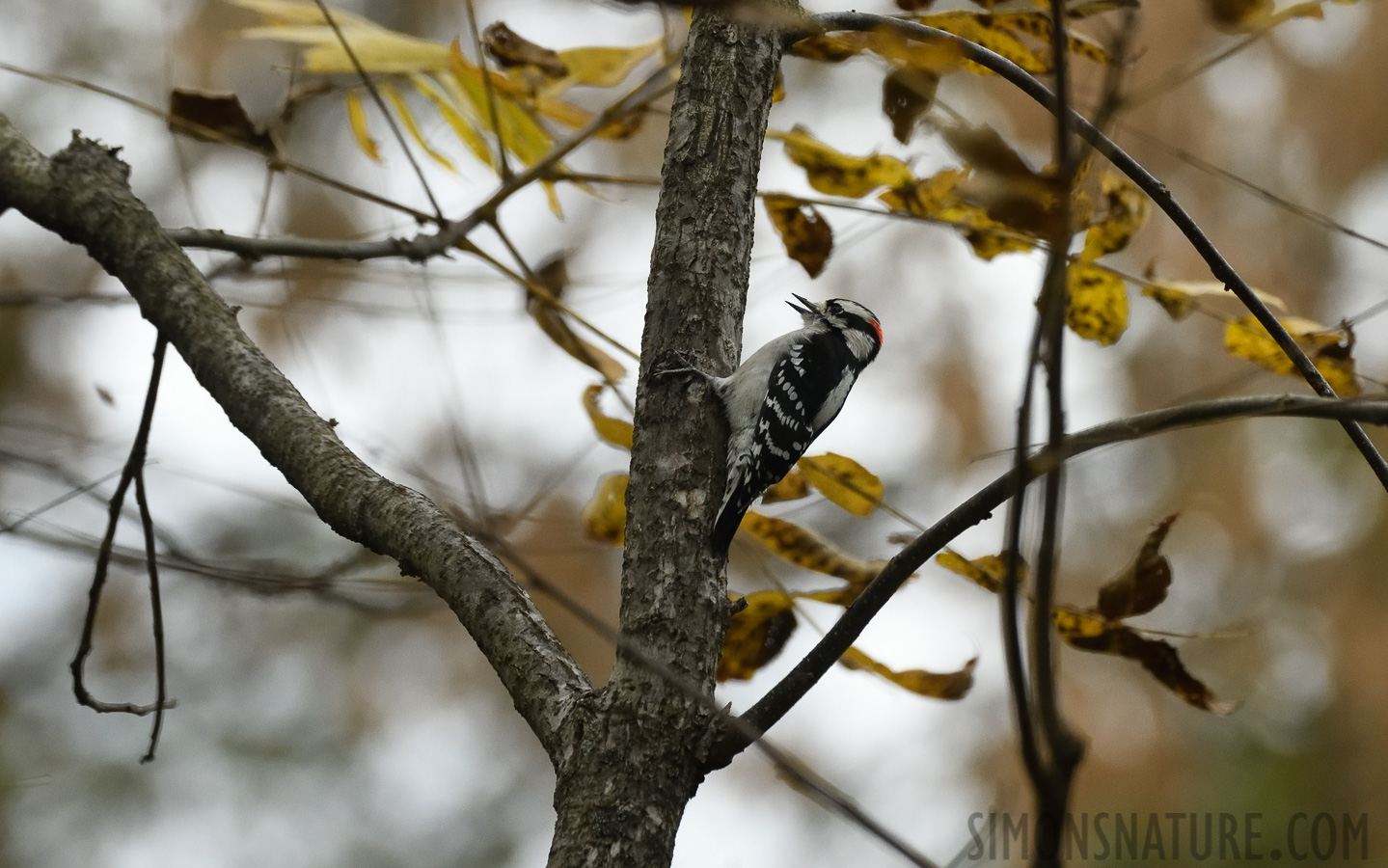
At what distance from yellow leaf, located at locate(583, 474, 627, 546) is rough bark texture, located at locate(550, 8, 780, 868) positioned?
395mm

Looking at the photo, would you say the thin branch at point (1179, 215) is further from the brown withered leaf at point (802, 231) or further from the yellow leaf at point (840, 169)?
the brown withered leaf at point (802, 231)

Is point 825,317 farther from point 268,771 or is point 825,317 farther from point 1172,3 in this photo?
point 268,771

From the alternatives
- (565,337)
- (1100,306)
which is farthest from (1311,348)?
(565,337)

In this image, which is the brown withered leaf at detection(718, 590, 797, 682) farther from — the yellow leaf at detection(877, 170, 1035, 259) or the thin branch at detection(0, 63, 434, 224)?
the thin branch at detection(0, 63, 434, 224)

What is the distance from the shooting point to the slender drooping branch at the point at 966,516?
1368mm

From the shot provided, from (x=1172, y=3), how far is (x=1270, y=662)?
477 centimetres

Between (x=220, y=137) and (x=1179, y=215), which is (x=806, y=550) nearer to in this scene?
(x=1179, y=215)

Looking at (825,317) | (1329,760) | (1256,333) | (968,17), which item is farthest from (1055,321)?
(1329,760)

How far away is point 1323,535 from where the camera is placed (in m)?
7.61

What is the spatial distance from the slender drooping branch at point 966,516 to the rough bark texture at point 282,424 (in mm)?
342

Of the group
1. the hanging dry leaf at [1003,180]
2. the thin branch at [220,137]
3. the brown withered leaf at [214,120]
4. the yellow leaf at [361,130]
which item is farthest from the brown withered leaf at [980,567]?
the brown withered leaf at [214,120]

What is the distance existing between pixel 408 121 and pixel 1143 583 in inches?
83.6

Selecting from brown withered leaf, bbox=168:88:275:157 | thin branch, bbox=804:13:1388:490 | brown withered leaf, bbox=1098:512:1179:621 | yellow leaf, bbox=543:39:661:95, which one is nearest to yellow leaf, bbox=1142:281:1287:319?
thin branch, bbox=804:13:1388:490

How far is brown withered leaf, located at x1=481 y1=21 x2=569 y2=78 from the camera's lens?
9.08 feet
